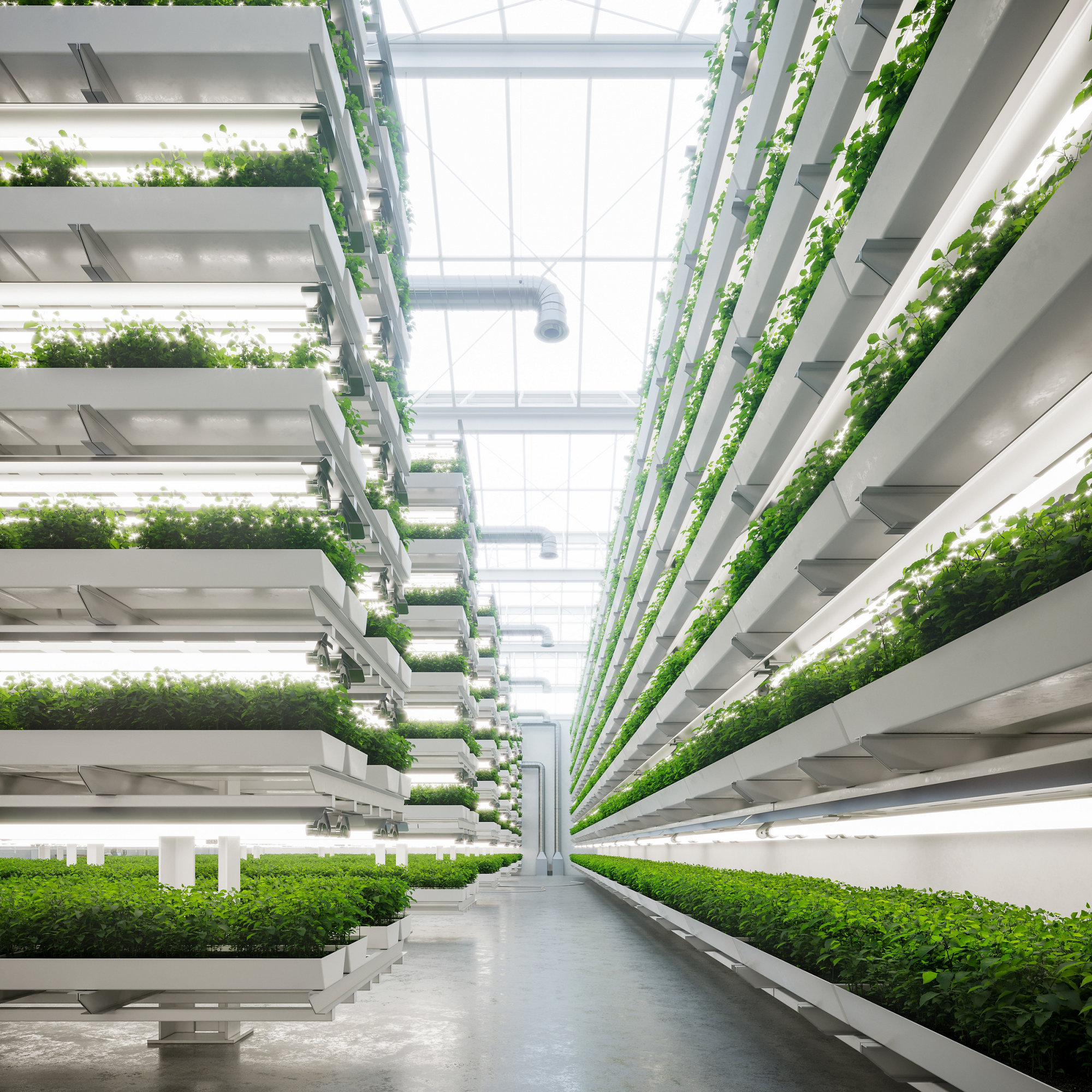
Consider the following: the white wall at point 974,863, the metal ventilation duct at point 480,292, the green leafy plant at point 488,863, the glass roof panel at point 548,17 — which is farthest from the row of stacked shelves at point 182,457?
the green leafy plant at point 488,863

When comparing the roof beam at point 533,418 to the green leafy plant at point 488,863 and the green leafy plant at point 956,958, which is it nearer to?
the green leafy plant at point 488,863

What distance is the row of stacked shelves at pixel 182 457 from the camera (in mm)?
5129

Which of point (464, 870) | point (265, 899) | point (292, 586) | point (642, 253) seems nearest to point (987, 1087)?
point (265, 899)

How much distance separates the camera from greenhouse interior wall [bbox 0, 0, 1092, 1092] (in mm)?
3404

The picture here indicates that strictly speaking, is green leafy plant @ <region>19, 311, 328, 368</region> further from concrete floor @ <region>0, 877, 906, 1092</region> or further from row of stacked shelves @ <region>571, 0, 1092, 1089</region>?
concrete floor @ <region>0, 877, 906, 1092</region>

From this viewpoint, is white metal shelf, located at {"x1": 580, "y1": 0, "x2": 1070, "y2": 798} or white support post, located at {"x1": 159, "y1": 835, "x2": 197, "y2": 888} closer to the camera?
white metal shelf, located at {"x1": 580, "y1": 0, "x2": 1070, "y2": 798}

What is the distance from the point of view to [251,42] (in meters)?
5.51

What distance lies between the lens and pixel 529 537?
105 feet

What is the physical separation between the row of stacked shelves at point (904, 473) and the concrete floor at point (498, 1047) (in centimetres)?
70

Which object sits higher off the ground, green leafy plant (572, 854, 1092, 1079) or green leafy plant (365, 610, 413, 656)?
green leafy plant (365, 610, 413, 656)

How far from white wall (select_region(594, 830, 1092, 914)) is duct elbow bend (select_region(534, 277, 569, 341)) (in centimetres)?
1230

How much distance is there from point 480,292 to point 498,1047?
54.5 feet

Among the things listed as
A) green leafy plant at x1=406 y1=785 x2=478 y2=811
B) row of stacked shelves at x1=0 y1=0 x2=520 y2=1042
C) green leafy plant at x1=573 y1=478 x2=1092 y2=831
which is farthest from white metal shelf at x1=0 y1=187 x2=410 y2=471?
green leafy plant at x1=406 y1=785 x2=478 y2=811

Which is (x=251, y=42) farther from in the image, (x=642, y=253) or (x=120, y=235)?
(x=642, y=253)
